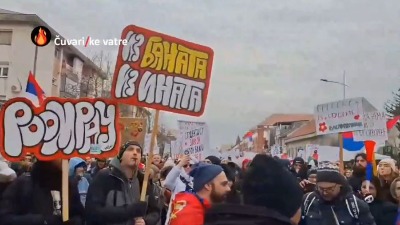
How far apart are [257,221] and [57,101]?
126 inches

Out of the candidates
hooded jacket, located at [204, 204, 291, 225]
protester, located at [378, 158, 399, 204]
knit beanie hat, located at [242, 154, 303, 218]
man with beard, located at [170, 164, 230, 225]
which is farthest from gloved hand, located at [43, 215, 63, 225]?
protester, located at [378, 158, 399, 204]

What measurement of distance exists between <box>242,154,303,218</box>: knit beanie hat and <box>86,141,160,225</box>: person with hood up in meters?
2.48

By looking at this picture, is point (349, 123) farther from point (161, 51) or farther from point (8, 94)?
point (8, 94)

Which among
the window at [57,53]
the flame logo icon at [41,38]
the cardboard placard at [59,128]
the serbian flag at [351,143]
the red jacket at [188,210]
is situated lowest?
the red jacket at [188,210]

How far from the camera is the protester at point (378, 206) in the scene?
625cm

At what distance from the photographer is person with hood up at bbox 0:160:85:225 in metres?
4.77

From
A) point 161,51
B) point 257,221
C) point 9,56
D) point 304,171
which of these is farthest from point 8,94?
point 257,221

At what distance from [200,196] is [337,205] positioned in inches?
69.4

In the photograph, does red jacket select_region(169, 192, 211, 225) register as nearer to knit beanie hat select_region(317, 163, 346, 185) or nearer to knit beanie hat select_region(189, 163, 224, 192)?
knit beanie hat select_region(189, 163, 224, 192)

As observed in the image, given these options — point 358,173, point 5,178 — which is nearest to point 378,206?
point 358,173

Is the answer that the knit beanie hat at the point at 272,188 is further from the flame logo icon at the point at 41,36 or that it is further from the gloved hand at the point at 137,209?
the flame logo icon at the point at 41,36

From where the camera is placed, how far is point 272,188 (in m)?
2.58

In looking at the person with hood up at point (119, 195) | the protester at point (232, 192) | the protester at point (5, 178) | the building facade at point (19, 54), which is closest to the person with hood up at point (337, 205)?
the protester at point (232, 192)

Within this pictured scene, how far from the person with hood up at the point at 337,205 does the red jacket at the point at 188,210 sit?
173cm
